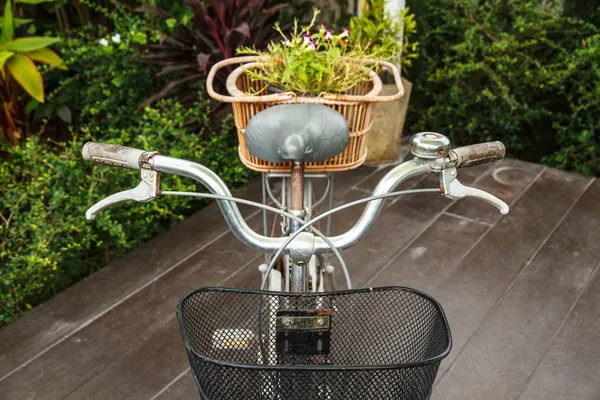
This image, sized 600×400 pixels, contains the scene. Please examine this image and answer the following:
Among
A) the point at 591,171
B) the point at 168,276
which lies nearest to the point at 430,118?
the point at 591,171

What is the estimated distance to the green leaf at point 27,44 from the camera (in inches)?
100

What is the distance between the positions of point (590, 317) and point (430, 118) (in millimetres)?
1546

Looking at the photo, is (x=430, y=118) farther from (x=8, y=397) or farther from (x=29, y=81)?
(x=8, y=397)

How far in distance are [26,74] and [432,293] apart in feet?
6.04

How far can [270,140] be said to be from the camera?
4.15ft

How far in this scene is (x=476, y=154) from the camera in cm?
108

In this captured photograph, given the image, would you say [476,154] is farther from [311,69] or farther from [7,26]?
[7,26]

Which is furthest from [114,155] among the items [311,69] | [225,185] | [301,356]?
[311,69]

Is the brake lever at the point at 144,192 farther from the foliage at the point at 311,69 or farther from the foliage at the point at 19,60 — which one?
the foliage at the point at 19,60

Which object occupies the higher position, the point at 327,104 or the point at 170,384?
the point at 327,104

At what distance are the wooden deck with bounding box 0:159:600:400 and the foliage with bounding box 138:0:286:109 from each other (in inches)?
23.4

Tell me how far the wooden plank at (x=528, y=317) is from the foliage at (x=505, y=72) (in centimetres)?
68

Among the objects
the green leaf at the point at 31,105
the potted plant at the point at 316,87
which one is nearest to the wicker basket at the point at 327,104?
the potted plant at the point at 316,87

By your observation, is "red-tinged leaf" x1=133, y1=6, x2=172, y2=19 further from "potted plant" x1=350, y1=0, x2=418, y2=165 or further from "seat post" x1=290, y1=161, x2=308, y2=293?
"seat post" x1=290, y1=161, x2=308, y2=293
